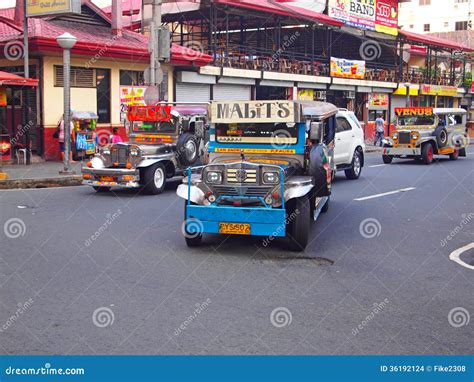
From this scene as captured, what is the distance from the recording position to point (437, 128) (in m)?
23.7

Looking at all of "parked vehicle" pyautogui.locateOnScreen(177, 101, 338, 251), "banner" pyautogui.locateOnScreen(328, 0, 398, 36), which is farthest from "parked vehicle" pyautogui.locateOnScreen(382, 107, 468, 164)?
"banner" pyautogui.locateOnScreen(328, 0, 398, 36)

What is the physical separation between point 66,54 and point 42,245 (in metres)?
9.85

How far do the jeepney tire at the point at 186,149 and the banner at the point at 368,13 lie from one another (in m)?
22.6

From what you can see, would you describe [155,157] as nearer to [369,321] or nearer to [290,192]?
[290,192]

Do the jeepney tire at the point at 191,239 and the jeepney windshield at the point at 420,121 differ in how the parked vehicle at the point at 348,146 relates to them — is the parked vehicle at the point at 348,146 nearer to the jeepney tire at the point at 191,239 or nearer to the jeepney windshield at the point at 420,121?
the jeepney windshield at the point at 420,121

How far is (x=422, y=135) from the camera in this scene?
924 inches

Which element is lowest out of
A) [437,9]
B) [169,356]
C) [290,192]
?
[169,356]

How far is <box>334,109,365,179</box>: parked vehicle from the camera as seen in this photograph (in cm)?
1759

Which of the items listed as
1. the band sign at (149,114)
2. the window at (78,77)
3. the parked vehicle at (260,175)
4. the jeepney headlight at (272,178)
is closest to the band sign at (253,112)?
the parked vehicle at (260,175)

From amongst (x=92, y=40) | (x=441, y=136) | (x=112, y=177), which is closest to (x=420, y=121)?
(x=441, y=136)

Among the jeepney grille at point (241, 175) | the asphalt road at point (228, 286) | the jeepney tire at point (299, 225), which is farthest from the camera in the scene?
the jeepney grille at point (241, 175)

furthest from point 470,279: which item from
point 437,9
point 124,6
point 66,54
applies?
point 437,9

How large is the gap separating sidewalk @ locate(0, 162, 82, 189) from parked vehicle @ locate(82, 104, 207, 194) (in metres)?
2.04

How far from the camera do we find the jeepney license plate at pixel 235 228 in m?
8.98
